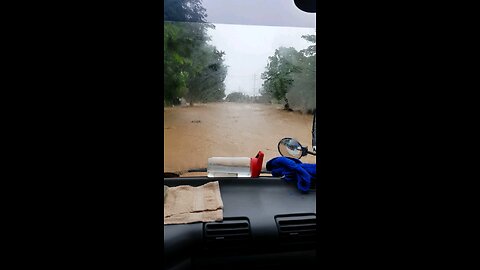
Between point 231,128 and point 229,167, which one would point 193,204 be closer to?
point 229,167

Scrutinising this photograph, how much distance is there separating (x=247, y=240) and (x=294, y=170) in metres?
0.52

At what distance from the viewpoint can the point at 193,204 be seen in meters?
1.20

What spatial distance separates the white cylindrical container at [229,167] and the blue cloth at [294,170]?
0.42 feet

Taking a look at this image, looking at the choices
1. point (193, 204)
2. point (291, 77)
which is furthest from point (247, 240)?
point (291, 77)

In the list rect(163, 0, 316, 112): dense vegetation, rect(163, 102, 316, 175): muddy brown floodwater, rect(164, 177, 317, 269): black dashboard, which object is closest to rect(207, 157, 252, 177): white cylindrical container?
→ rect(163, 102, 316, 175): muddy brown floodwater

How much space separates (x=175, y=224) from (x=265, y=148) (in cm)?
104

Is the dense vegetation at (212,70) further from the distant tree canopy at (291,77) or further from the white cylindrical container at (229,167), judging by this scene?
the white cylindrical container at (229,167)

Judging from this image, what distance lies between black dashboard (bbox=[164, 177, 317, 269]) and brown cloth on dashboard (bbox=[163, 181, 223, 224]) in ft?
0.09

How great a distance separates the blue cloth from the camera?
1410mm

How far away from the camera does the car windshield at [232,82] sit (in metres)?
1.86
